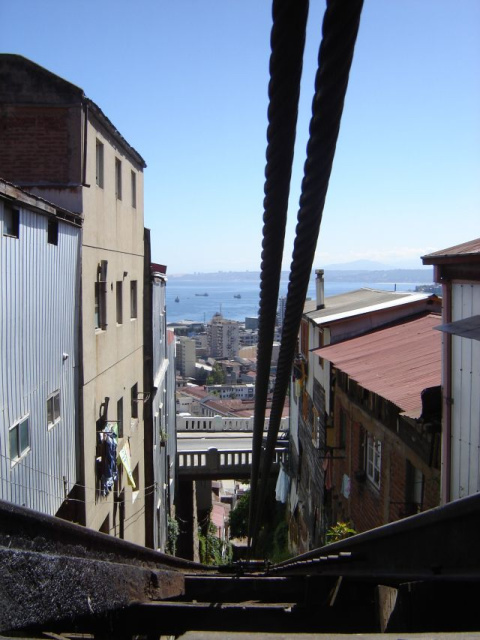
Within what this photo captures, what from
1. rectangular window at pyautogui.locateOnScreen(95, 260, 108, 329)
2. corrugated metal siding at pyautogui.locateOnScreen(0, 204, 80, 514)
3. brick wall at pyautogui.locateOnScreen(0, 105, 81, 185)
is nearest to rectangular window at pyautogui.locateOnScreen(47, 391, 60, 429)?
corrugated metal siding at pyautogui.locateOnScreen(0, 204, 80, 514)

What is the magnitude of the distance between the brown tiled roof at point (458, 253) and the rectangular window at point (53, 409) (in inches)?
221

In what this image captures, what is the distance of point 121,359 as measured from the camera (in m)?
14.7

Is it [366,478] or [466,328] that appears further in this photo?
[366,478]

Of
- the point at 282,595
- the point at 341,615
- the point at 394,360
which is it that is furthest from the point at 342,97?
the point at 394,360

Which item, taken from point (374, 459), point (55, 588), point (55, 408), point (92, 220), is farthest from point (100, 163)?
point (55, 588)

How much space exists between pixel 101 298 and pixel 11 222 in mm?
5189

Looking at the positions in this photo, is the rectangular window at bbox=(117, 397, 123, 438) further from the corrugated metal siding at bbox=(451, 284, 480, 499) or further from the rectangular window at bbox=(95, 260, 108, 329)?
the corrugated metal siding at bbox=(451, 284, 480, 499)

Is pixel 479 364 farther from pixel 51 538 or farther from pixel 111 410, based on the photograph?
pixel 111 410

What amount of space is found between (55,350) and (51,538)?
6.59m

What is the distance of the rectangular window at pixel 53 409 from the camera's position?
9219 mm

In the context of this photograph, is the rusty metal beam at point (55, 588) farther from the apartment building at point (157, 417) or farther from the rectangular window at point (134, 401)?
the apartment building at point (157, 417)

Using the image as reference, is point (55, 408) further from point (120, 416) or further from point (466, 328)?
point (466, 328)

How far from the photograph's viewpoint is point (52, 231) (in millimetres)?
9359

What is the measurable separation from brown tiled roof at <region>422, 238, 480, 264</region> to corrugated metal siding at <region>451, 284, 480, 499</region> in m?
0.35
